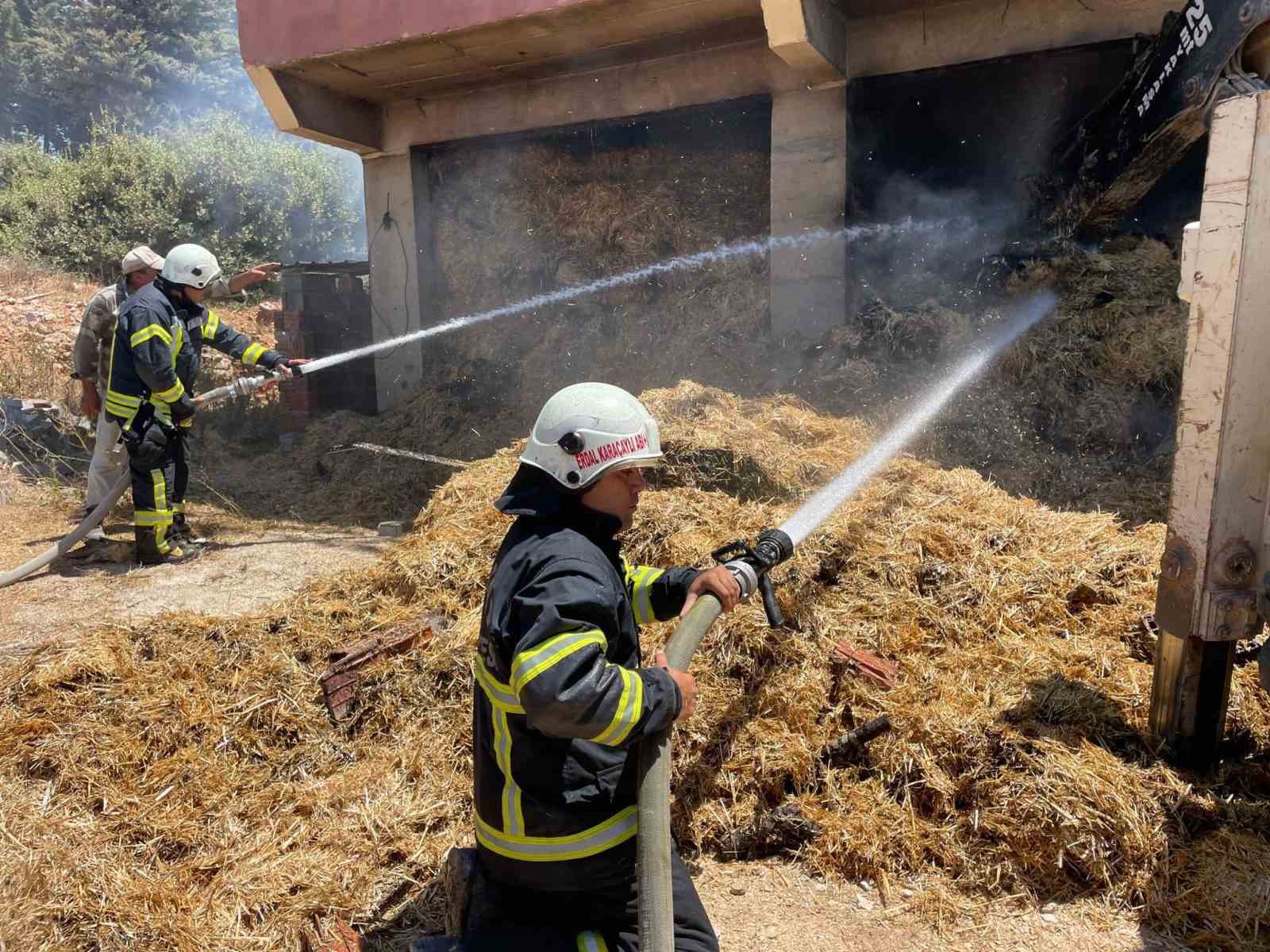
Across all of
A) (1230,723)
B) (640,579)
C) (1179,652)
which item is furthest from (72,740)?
(1230,723)

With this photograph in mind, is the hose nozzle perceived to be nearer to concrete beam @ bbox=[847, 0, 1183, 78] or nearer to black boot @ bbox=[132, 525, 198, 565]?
black boot @ bbox=[132, 525, 198, 565]

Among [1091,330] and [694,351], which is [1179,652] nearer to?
[1091,330]

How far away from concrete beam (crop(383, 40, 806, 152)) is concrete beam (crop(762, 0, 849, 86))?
0.39 metres

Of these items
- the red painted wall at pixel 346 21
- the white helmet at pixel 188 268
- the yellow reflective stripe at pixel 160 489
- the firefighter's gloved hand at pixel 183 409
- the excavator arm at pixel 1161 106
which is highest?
the red painted wall at pixel 346 21

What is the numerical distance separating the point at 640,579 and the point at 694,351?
20.7 feet

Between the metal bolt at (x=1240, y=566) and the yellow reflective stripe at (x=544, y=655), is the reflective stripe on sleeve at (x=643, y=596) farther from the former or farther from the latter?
the metal bolt at (x=1240, y=566)

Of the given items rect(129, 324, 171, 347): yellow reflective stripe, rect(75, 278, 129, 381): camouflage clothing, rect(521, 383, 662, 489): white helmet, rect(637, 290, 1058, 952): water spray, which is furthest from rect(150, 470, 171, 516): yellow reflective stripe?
rect(521, 383, 662, 489): white helmet

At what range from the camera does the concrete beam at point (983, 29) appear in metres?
6.68

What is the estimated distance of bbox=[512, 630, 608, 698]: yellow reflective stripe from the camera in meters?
1.76

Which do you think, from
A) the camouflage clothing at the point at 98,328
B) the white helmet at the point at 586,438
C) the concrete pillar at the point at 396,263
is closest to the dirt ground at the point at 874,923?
the white helmet at the point at 586,438

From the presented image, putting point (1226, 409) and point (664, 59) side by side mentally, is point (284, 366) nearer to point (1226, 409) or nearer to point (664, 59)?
point (664, 59)

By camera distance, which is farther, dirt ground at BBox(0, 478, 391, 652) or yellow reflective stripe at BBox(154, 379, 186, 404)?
yellow reflective stripe at BBox(154, 379, 186, 404)

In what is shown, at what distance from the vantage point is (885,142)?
768 cm

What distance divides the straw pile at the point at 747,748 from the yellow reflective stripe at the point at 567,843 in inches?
46.1
